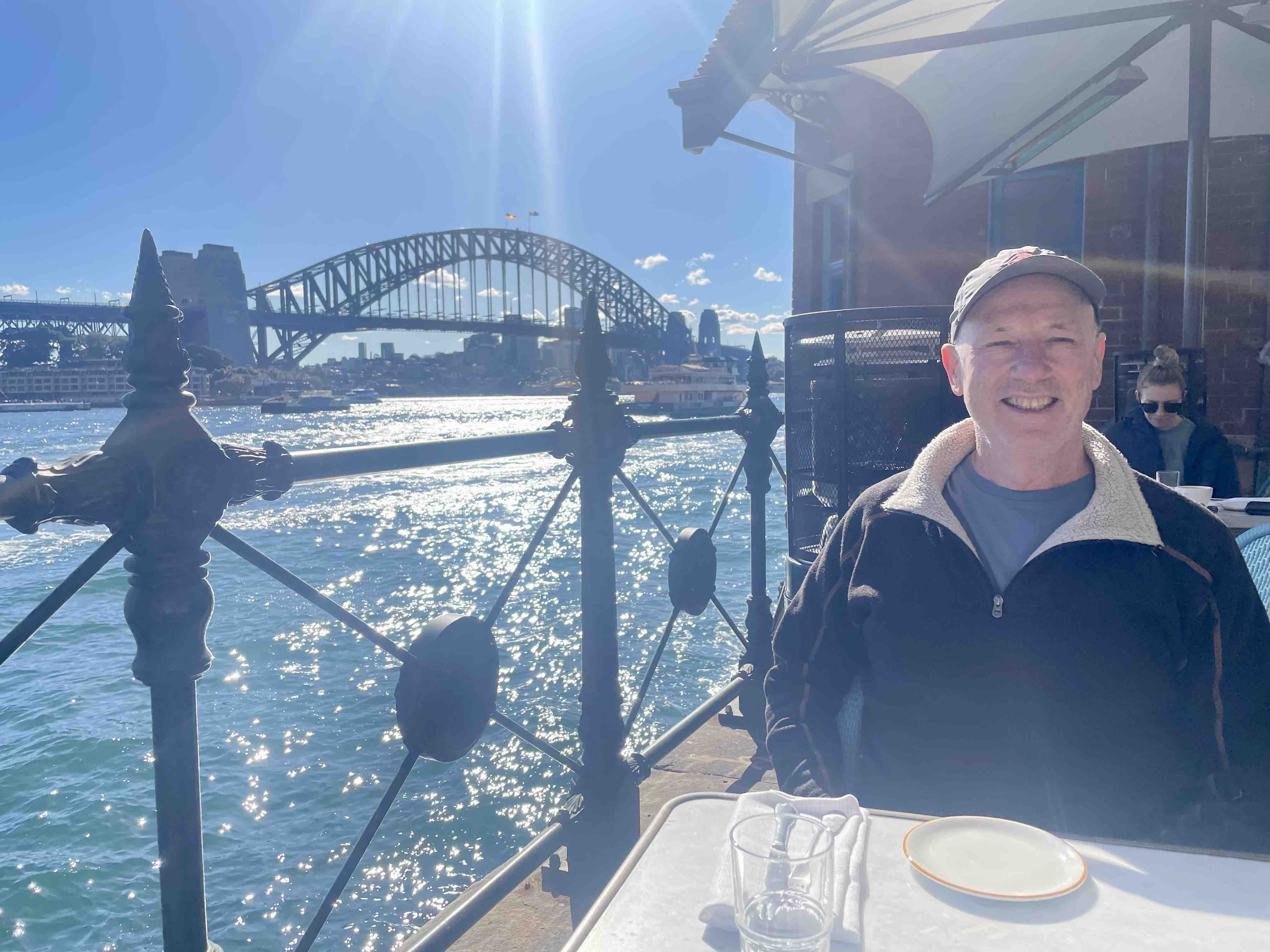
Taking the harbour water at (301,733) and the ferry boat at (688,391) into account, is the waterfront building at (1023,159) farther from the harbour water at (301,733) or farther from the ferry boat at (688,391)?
the ferry boat at (688,391)

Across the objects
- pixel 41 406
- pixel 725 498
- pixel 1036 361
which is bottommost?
pixel 725 498

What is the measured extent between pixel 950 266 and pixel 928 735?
6830 mm

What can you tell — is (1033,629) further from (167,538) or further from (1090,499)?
(167,538)

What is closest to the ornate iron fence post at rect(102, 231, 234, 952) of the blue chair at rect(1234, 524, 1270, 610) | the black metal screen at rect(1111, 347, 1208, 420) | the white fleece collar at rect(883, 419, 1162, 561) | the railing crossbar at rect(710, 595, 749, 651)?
the white fleece collar at rect(883, 419, 1162, 561)

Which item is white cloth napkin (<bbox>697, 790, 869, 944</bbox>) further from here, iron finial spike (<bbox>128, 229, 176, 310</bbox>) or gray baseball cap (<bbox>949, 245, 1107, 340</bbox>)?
iron finial spike (<bbox>128, 229, 176, 310</bbox>)

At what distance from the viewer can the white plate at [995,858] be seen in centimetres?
88

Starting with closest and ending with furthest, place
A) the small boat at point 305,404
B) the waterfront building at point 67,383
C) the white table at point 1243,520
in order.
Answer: the white table at point 1243,520 < the small boat at point 305,404 < the waterfront building at point 67,383

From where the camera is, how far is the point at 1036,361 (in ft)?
4.81

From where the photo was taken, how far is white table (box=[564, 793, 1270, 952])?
811mm

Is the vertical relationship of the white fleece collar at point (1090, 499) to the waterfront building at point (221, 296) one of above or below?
below

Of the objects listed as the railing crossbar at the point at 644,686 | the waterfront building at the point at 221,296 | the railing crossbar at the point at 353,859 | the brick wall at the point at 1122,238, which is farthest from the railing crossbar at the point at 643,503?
the waterfront building at the point at 221,296

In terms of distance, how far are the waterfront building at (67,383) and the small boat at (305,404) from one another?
7.75 m

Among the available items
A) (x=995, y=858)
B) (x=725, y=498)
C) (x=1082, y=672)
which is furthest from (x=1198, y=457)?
(x=995, y=858)

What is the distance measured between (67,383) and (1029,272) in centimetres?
10876
